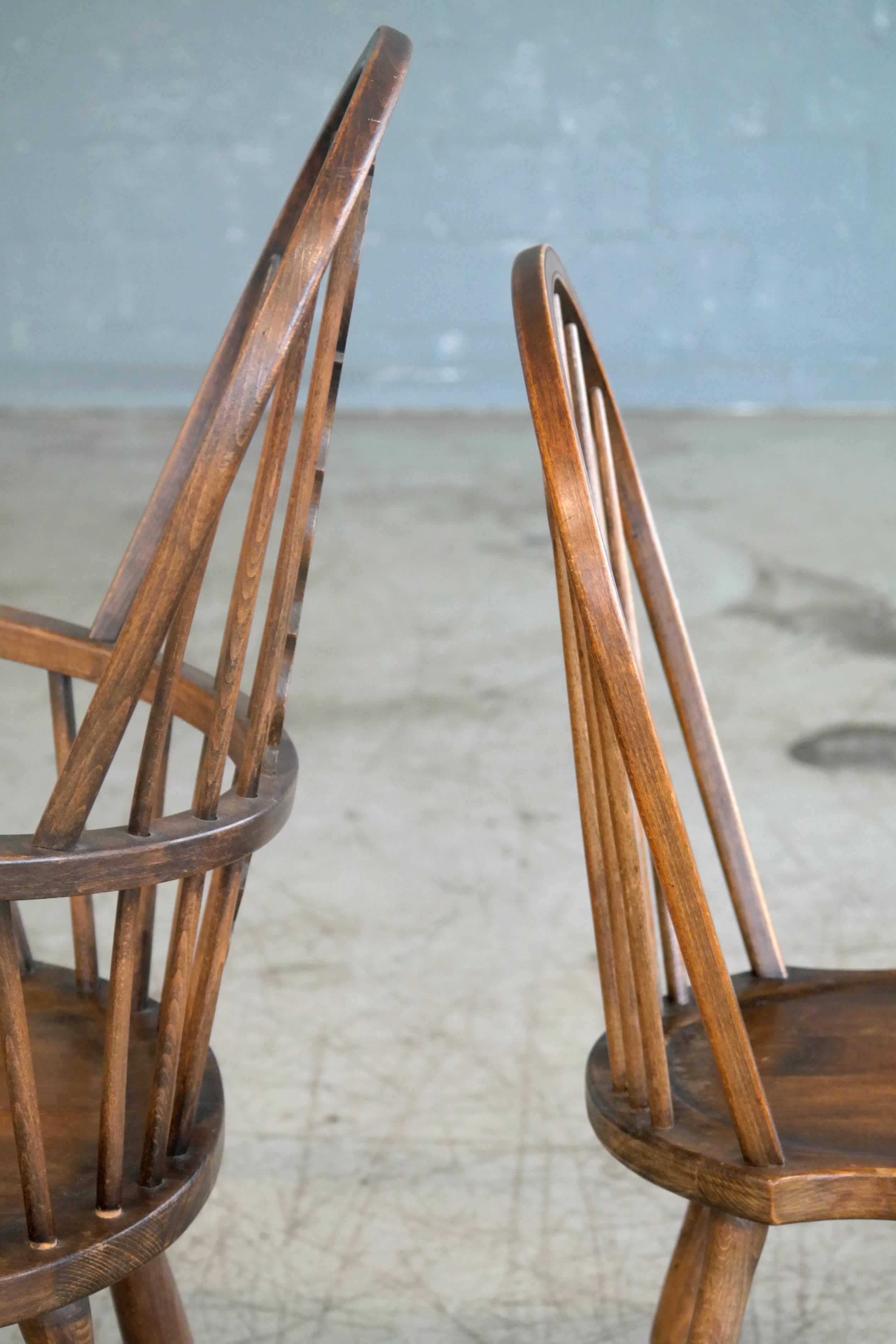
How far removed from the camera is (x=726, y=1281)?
697 mm

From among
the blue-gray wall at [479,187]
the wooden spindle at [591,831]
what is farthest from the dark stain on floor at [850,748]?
the blue-gray wall at [479,187]

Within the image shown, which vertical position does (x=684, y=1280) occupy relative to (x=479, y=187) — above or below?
below

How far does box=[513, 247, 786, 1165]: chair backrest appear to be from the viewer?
24.5 inches

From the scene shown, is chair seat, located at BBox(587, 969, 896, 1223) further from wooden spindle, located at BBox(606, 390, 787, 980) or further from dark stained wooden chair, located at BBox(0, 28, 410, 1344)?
dark stained wooden chair, located at BBox(0, 28, 410, 1344)

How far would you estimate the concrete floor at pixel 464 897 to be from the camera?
1115 millimetres

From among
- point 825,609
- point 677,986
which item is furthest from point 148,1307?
point 825,609

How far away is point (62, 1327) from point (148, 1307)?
15 centimetres

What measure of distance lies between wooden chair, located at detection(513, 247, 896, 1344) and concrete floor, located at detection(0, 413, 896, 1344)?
0.31 metres

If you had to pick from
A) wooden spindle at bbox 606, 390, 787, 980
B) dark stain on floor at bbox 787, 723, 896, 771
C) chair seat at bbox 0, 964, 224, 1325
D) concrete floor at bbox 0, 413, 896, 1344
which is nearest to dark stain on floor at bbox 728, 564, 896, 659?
concrete floor at bbox 0, 413, 896, 1344

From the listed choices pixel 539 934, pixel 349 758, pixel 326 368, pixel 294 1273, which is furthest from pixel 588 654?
pixel 349 758

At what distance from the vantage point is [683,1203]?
47.3 inches

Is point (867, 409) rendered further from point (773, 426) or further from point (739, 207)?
point (739, 207)

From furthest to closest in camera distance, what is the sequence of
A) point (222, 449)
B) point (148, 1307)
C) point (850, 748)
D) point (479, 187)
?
1. point (479, 187)
2. point (850, 748)
3. point (148, 1307)
4. point (222, 449)

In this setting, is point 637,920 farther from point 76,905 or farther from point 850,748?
point 850,748
